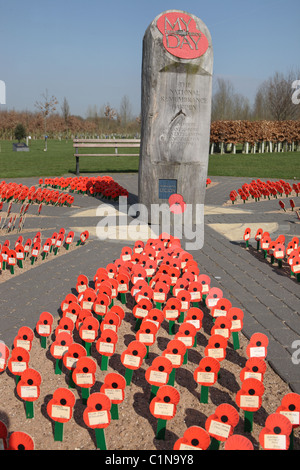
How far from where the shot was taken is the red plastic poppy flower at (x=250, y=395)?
105 inches

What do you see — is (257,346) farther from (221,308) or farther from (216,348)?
(221,308)

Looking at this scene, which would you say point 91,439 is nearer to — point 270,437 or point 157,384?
point 157,384

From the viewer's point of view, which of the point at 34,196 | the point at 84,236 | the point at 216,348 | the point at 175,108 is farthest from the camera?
the point at 34,196

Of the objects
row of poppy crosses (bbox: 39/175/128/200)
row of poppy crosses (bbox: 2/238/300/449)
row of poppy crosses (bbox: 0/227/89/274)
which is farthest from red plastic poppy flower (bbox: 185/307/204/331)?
row of poppy crosses (bbox: 39/175/128/200)

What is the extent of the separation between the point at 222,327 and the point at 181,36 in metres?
6.08

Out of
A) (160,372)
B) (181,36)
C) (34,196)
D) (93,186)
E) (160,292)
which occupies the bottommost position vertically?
(160,372)

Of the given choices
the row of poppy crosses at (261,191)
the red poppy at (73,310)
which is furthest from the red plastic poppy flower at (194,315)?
the row of poppy crosses at (261,191)

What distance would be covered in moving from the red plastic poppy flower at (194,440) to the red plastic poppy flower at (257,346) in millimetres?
1111

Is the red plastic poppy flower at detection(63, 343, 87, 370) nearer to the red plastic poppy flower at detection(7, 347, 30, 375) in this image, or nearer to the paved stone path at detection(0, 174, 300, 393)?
the red plastic poppy flower at detection(7, 347, 30, 375)

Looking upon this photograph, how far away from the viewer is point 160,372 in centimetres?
286

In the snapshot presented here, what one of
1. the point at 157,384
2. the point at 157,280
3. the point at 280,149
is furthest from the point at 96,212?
the point at 280,149

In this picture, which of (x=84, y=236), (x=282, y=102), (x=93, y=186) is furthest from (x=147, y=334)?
(x=282, y=102)

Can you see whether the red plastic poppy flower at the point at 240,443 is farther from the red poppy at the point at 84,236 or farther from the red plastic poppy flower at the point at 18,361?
the red poppy at the point at 84,236

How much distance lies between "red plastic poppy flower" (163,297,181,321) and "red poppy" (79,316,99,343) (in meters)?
0.67
